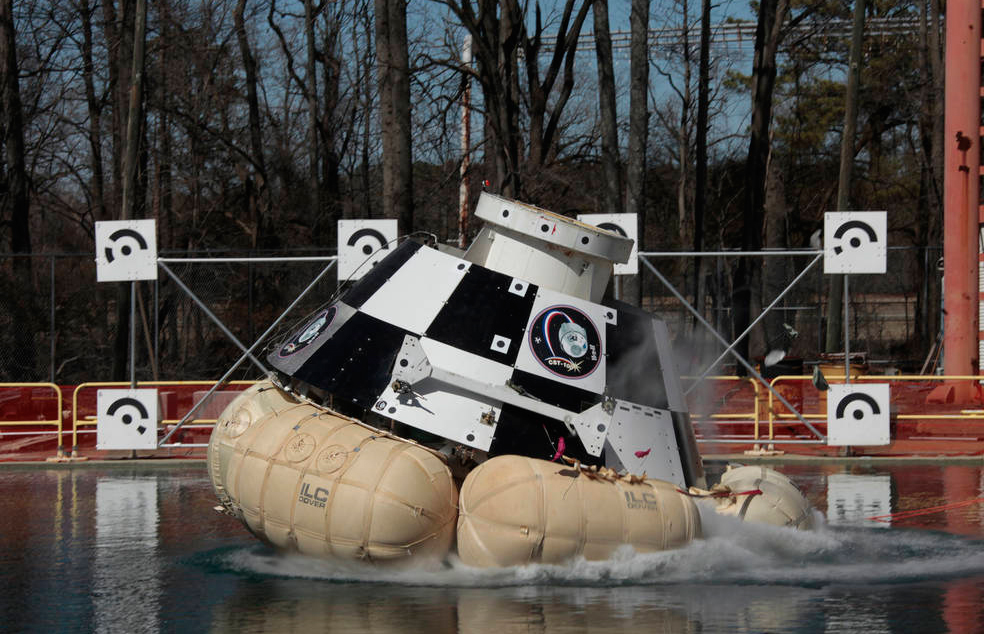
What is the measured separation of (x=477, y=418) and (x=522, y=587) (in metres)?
1.36

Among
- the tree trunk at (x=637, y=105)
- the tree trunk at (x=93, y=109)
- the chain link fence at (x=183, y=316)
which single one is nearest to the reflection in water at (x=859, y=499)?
the chain link fence at (x=183, y=316)

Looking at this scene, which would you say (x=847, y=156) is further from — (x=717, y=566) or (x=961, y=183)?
(x=717, y=566)

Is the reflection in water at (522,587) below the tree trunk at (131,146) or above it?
below

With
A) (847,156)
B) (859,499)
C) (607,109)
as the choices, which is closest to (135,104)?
(607,109)

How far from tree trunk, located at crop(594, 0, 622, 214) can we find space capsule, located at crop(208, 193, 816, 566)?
14.2 metres

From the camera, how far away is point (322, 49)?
36562 millimetres

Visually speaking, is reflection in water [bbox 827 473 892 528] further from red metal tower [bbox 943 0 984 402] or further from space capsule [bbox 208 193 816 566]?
red metal tower [bbox 943 0 984 402]

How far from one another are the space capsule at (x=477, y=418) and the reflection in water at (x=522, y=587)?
266mm

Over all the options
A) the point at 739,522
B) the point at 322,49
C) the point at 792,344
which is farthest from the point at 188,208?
the point at 739,522

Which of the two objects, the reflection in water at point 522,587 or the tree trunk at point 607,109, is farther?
the tree trunk at point 607,109

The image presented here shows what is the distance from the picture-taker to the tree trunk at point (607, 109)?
24.4 metres

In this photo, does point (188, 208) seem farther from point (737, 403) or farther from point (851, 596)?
point (851, 596)

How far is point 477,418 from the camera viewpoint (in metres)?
9.20

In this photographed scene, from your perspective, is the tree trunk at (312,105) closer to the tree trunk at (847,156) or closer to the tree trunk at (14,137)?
the tree trunk at (14,137)
